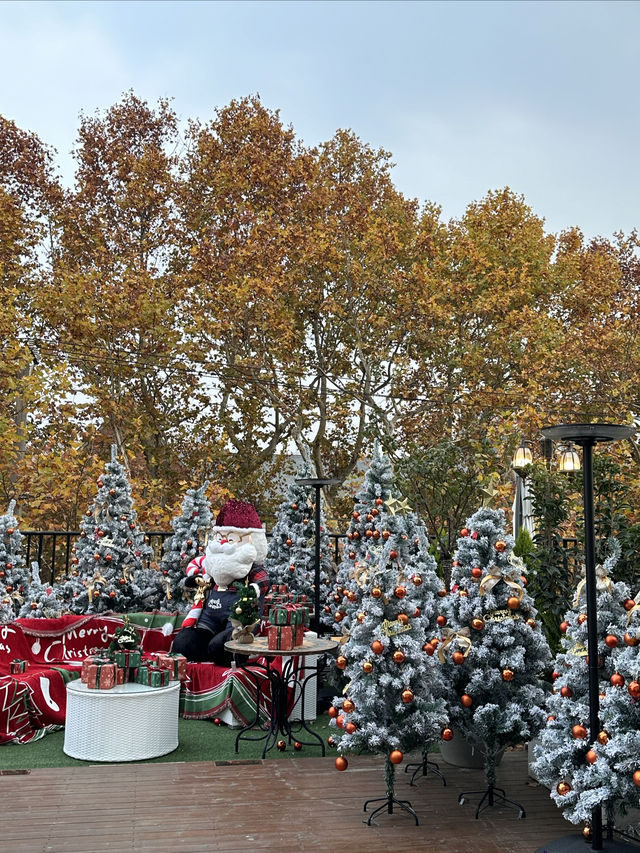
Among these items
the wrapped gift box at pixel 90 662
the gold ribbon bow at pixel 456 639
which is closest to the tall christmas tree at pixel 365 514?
the wrapped gift box at pixel 90 662

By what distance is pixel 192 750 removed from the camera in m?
5.09

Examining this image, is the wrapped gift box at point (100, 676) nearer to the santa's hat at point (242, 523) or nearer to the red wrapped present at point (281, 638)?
the red wrapped present at point (281, 638)

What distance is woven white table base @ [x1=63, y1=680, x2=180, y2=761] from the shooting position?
477cm

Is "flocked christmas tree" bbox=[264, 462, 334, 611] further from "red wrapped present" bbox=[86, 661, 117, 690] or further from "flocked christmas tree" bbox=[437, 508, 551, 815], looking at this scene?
"flocked christmas tree" bbox=[437, 508, 551, 815]

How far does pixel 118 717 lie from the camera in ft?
15.7

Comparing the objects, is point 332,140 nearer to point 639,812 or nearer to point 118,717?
point 118,717

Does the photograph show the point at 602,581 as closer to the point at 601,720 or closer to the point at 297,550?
the point at 601,720

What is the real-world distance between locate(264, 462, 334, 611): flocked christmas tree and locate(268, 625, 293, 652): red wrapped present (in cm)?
206

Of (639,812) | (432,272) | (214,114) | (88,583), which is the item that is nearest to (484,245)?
(432,272)

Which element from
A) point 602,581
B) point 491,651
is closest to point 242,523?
point 491,651

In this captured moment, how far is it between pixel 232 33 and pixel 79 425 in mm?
8178

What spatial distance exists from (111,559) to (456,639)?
4.17 meters

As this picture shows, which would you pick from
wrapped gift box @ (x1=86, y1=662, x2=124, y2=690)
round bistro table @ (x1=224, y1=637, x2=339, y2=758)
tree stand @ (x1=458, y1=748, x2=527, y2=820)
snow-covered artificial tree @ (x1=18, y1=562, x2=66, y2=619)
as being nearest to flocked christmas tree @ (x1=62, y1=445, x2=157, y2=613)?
snow-covered artificial tree @ (x1=18, y1=562, x2=66, y2=619)

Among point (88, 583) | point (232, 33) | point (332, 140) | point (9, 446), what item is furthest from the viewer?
point (332, 140)
